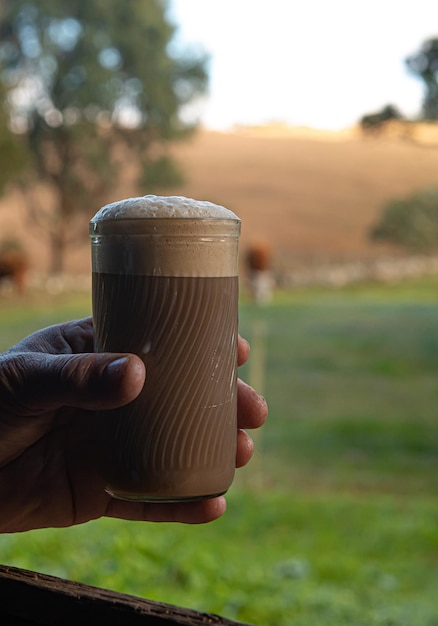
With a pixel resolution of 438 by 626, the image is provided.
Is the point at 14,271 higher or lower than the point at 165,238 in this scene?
lower

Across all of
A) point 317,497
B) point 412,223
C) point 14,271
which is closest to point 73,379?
point 317,497

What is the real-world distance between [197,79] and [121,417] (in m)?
10.1

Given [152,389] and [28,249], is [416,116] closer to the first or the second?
[28,249]

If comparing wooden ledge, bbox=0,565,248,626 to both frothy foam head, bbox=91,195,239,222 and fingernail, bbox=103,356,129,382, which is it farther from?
frothy foam head, bbox=91,195,239,222

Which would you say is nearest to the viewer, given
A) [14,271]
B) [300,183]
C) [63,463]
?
[63,463]

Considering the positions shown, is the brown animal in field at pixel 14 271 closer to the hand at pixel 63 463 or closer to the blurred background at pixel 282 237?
the blurred background at pixel 282 237

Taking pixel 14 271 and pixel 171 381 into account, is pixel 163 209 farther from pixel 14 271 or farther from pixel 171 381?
pixel 14 271

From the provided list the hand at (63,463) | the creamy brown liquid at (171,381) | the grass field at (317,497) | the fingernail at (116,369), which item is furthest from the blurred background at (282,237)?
the fingernail at (116,369)

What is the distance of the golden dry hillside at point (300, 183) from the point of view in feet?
30.7

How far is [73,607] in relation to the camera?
562 millimetres

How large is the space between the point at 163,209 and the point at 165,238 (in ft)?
0.09

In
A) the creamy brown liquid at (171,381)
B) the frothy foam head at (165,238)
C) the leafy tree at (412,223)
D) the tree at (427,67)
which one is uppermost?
the tree at (427,67)

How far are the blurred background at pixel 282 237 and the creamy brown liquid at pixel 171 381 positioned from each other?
1509mm

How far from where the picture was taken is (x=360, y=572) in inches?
108
